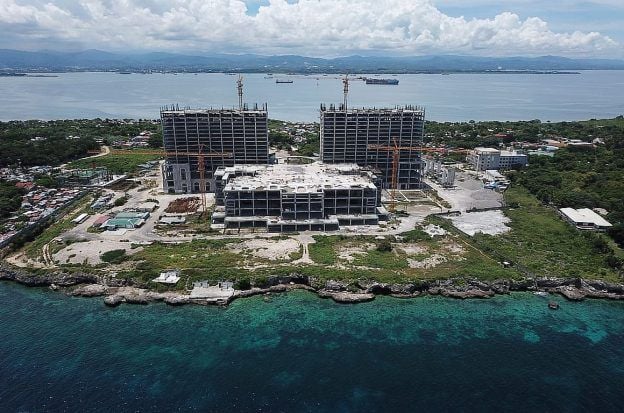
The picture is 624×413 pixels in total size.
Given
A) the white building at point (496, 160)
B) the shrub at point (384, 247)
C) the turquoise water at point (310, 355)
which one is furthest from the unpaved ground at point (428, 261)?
the white building at point (496, 160)

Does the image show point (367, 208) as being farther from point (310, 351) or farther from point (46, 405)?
point (46, 405)

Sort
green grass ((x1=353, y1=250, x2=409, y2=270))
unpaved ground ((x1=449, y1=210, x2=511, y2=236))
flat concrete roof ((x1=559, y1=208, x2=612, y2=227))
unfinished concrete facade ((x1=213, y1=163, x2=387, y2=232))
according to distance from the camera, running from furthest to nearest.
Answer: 1. flat concrete roof ((x1=559, y1=208, x2=612, y2=227))
2. unpaved ground ((x1=449, y1=210, x2=511, y2=236))
3. unfinished concrete facade ((x1=213, y1=163, x2=387, y2=232))
4. green grass ((x1=353, y1=250, x2=409, y2=270))

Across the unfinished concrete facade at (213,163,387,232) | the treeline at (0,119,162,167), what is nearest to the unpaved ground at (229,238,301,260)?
the unfinished concrete facade at (213,163,387,232)

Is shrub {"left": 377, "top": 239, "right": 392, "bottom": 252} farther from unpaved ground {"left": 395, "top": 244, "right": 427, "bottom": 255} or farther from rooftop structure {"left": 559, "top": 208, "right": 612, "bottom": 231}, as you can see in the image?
rooftop structure {"left": 559, "top": 208, "right": 612, "bottom": 231}

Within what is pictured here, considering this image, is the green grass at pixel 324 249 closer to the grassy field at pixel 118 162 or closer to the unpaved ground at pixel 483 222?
the unpaved ground at pixel 483 222

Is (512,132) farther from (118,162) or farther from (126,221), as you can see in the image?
(126,221)

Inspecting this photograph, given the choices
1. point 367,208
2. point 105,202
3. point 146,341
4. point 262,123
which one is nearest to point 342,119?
point 262,123

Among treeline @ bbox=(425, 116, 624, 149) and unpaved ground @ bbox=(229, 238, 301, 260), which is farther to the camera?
treeline @ bbox=(425, 116, 624, 149)

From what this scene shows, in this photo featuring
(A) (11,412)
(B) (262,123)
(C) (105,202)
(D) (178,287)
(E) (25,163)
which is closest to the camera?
(A) (11,412)
